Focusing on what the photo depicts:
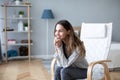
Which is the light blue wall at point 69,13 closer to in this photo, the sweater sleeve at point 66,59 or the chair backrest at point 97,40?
the chair backrest at point 97,40

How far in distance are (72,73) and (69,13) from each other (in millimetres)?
3642

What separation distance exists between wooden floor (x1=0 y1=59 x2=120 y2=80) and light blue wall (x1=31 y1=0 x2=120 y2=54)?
0.75 metres

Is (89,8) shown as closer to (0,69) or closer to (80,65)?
(0,69)

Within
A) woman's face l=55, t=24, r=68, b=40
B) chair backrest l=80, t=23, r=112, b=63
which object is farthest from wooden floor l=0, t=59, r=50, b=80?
woman's face l=55, t=24, r=68, b=40

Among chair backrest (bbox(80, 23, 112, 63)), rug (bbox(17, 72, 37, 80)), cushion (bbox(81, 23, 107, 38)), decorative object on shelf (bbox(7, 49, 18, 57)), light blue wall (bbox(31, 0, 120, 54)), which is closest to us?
chair backrest (bbox(80, 23, 112, 63))

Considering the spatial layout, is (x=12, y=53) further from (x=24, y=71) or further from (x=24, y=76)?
(x=24, y=76)

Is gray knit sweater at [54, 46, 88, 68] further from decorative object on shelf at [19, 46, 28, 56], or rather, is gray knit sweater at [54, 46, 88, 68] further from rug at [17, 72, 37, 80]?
decorative object on shelf at [19, 46, 28, 56]

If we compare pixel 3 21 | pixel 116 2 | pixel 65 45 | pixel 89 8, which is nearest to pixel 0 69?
pixel 3 21

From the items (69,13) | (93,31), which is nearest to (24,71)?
(93,31)

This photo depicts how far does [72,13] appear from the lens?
595 cm

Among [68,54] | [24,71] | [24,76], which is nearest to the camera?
[68,54]

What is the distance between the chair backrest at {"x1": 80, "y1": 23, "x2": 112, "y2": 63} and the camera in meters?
3.08

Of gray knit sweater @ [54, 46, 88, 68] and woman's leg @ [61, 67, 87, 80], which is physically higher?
gray knit sweater @ [54, 46, 88, 68]

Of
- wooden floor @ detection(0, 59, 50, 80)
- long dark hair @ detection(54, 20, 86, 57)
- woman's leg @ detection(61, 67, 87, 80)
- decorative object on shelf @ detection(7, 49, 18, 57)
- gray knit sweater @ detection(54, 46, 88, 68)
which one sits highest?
long dark hair @ detection(54, 20, 86, 57)
